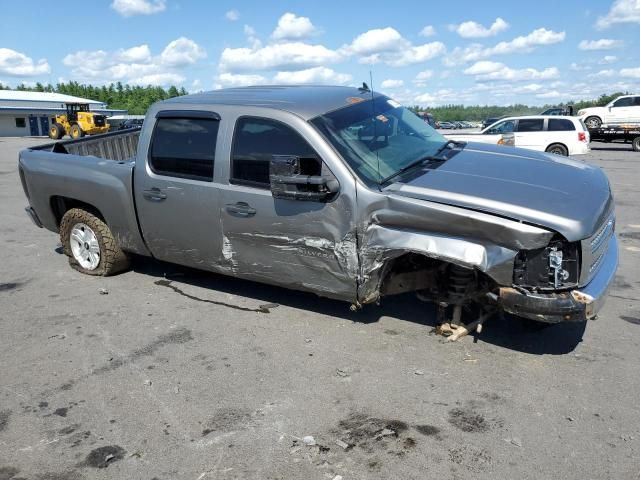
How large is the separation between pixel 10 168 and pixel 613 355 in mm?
20458

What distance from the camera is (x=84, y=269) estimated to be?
623cm

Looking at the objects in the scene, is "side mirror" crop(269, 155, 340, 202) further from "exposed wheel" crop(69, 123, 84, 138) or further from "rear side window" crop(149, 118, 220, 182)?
"exposed wheel" crop(69, 123, 84, 138)

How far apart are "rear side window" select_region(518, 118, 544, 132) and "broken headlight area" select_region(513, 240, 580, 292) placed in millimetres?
16243

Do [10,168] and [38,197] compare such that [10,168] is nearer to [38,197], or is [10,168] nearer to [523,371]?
[38,197]

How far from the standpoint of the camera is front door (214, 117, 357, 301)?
13.6ft

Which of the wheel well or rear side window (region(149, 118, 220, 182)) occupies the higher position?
rear side window (region(149, 118, 220, 182))

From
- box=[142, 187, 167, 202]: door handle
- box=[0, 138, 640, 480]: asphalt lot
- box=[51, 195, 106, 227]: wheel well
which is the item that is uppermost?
box=[142, 187, 167, 202]: door handle

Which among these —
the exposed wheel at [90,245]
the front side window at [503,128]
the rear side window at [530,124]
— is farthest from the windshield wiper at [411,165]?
the rear side window at [530,124]

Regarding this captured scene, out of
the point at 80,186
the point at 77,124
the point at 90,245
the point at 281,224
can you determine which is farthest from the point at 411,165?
the point at 77,124

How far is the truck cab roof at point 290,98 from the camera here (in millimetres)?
4516

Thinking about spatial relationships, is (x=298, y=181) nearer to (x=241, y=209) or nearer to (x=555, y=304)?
(x=241, y=209)

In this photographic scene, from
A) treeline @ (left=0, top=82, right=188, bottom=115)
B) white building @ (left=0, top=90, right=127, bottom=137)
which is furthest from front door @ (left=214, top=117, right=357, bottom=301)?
treeline @ (left=0, top=82, right=188, bottom=115)

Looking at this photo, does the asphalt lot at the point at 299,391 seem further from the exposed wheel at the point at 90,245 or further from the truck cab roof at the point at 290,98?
the truck cab roof at the point at 290,98

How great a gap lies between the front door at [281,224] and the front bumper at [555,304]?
1.15 m
